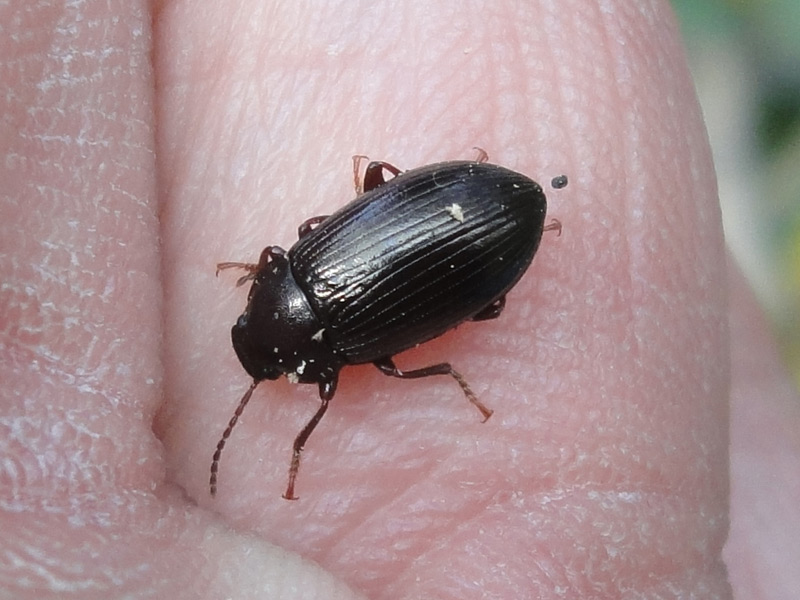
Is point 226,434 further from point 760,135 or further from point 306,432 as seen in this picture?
point 760,135

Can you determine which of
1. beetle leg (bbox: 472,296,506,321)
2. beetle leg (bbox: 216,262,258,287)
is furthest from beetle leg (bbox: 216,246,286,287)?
beetle leg (bbox: 472,296,506,321)

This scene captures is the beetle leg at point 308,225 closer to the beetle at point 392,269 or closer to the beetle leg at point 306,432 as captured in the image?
the beetle at point 392,269

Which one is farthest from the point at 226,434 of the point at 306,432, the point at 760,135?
the point at 760,135

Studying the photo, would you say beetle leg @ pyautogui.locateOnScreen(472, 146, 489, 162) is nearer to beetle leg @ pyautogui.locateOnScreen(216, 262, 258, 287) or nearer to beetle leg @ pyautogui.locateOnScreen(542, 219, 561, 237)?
beetle leg @ pyautogui.locateOnScreen(542, 219, 561, 237)

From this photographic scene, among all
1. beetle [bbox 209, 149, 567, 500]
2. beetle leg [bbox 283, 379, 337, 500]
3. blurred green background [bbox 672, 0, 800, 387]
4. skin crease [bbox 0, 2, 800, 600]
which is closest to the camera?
skin crease [bbox 0, 2, 800, 600]

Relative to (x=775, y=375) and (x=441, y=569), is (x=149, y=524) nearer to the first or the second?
(x=441, y=569)

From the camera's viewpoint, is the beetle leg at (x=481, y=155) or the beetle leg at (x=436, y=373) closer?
the beetle leg at (x=436, y=373)

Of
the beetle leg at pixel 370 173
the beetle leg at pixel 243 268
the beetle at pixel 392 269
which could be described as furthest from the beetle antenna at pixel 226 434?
the beetle leg at pixel 370 173
